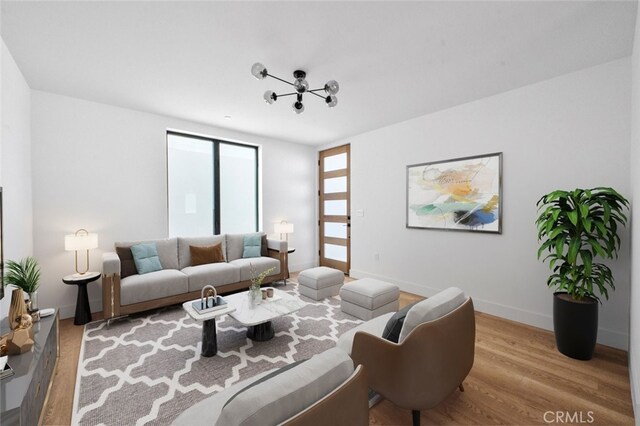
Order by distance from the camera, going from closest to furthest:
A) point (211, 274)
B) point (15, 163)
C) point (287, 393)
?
point (287, 393)
point (15, 163)
point (211, 274)

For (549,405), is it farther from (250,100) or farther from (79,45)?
(79,45)

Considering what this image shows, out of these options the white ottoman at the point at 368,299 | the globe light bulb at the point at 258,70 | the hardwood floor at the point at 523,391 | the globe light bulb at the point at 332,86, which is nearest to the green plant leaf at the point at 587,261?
the hardwood floor at the point at 523,391

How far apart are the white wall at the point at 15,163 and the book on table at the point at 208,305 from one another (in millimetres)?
1455

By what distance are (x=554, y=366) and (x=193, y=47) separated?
412 cm

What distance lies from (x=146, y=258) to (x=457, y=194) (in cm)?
430

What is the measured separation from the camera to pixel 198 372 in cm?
222

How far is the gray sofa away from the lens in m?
3.12

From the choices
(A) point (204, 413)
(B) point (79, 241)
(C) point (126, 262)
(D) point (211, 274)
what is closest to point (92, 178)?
(B) point (79, 241)

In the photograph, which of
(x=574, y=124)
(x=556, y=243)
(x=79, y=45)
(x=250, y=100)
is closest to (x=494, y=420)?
(x=556, y=243)

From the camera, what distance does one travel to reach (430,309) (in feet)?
5.24

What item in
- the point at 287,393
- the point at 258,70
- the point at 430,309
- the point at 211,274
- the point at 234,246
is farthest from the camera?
the point at 234,246

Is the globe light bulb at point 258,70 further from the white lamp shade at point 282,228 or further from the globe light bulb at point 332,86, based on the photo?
the white lamp shade at point 282,228

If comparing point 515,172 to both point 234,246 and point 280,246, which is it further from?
point 234,246

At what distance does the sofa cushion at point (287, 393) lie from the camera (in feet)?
2.61
